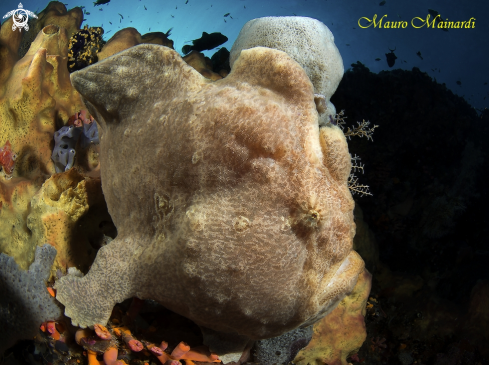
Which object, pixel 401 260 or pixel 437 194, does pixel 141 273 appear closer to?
pixel 401 260

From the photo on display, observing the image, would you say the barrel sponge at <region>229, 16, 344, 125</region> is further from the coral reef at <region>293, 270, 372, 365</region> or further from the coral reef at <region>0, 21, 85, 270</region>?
the coral reef at <region>293, 270, 372, 365</region>

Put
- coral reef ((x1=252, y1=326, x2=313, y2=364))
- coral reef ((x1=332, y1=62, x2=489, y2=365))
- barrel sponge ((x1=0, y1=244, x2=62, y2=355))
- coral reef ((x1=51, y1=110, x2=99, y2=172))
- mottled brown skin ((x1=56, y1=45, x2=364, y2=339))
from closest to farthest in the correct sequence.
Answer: mottled brown skin ((x1=56, y1=45, x2=364, y2=339))
barrel sponge ((x1=0, y1=244, x2=62, y2=355))
coral reef ((x1=252, y1=326, x2=313, y2=364))
coral reef ((x1=51, y1=110, x2=99, y2=172))
coral reef ((x1=332, y1=62, x2=489, y2=365))

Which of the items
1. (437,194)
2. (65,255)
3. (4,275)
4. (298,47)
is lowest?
(4,275)

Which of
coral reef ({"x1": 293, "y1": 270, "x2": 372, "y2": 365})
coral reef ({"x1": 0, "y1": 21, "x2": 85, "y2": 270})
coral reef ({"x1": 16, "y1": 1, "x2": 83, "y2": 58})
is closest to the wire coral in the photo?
coral reef ({"x1": 16, "y1": 1, "x2": 83, "y2": 58})

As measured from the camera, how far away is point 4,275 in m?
2.28

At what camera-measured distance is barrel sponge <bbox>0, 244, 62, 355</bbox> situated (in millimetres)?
2115

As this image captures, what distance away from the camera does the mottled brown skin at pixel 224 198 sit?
1429mm

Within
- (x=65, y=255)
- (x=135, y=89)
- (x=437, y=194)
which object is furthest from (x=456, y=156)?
(x=65, y=255)

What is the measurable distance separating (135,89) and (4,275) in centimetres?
204

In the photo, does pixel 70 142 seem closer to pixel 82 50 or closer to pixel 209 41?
pixel 82 50

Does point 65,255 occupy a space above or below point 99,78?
below

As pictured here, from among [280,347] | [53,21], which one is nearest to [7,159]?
[280,347]

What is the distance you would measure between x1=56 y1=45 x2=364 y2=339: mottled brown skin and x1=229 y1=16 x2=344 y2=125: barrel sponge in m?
2.07

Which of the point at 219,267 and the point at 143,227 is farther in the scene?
the point at 143,227
